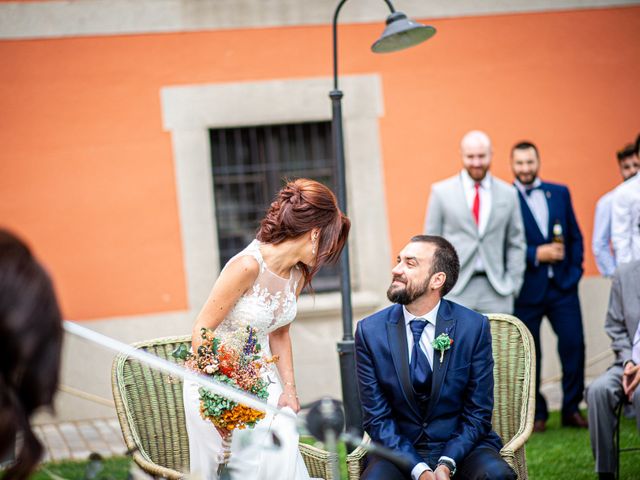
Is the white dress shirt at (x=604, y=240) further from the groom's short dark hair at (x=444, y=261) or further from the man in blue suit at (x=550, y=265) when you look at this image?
the groom's short dark hair at (x=444, y=261)

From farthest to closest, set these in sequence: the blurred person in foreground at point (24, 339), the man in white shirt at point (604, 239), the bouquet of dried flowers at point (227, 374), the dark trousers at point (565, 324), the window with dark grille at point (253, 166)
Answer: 1. the window with dark grille at point (253, 166)
2. the man in white shirt at point (604, 239)
3. the dark trousers at point (565, 324)
4. the bouquet of dried flowers at point (227, 374)
5. the blurred person in foreground at point (24, 339)

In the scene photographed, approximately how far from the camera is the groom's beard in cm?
438

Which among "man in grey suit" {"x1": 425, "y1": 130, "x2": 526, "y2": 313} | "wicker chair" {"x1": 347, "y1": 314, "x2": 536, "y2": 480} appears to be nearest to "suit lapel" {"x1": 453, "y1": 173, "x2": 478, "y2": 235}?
"man in grey suit" {"x1": 425, "y1": 130, "x2": 526, "y2": 313}

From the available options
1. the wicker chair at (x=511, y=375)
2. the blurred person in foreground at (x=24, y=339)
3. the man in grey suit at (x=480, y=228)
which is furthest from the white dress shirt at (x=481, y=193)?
the blurred person in foreground at (x=24, y=339)

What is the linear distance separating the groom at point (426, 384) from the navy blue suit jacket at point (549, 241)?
2889 mm

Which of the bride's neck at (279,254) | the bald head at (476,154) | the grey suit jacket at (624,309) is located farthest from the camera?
the bald head at (476,154)

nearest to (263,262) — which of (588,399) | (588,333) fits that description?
(588,399)

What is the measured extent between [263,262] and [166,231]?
4.00 meters

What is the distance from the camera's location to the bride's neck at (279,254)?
14.5ft

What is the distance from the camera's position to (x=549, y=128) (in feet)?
28.2

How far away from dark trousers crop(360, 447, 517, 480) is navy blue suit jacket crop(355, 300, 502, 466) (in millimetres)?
74

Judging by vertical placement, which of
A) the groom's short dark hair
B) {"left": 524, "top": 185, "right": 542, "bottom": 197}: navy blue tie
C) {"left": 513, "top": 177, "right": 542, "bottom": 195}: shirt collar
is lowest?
the groom's short dark hair

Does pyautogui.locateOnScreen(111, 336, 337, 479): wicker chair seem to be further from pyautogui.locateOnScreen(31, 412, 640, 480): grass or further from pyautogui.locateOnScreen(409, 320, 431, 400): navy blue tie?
pyautogui.locateOnScreen(31, 412, 640, 480): grass

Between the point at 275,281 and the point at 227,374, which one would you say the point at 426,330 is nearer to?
the point at 275,281
